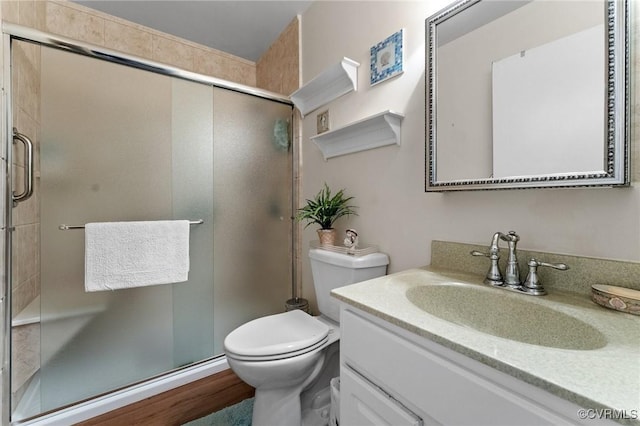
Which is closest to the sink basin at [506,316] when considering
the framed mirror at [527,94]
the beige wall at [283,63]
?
the framed mirror at [527,94]

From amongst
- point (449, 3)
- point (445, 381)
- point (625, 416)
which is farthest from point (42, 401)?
point (449, 3)

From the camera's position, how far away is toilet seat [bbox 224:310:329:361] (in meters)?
1.05

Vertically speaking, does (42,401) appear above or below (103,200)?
below

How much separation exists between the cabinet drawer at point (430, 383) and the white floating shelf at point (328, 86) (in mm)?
1222

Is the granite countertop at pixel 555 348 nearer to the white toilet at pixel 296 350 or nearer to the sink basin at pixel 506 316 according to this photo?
the sink basin at pixel 506 316

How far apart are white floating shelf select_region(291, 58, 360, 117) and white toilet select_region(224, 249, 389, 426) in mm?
909

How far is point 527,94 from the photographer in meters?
0.88

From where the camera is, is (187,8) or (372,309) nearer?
(372,309)

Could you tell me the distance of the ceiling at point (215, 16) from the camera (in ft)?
6.02

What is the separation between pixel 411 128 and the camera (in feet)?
4.03

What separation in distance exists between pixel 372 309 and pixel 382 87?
1078 mm

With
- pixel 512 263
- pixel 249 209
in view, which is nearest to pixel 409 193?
pixel 512 263

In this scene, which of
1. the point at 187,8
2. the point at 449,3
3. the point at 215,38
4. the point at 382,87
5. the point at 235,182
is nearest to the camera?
the point at 449,3

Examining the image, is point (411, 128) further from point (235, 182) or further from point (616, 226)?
point (235, 182)
